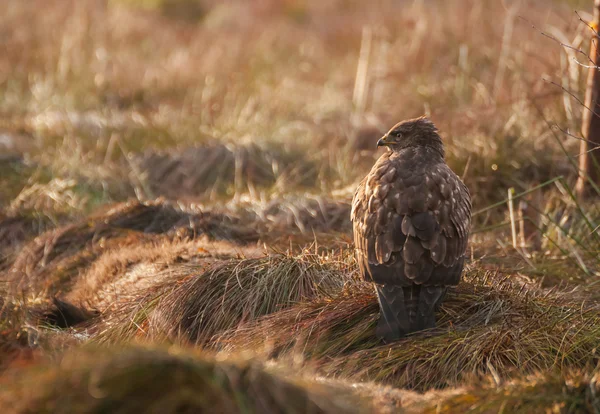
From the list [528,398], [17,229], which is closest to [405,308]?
[528,398]

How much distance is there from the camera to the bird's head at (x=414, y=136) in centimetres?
523

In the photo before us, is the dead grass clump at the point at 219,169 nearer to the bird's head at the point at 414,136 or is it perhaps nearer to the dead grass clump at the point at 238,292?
the bird's head at the point at 414,136

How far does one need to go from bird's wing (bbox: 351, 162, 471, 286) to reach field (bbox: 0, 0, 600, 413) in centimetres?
28

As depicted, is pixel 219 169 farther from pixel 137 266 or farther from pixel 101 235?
pixel 137 266

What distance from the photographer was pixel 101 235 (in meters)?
6.73

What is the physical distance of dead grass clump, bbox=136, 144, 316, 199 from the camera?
8578mm

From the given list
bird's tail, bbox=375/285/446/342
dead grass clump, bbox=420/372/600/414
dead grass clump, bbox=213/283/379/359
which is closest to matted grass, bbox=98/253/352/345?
dead grass clump, bbox=213/283/379/359

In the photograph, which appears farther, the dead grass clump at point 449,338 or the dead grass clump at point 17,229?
the dead grass clump at point 17,229

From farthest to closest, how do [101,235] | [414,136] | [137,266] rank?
[101,235], [137,266], [414,136]

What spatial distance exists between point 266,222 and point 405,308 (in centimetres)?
269

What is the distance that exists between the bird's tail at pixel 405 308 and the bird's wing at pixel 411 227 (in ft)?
0.15

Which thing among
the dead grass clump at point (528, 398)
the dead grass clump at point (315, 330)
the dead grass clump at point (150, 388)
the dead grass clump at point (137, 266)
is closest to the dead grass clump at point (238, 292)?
the dead grass clump at point (315, 330)

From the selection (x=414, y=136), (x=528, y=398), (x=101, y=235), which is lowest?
(x=101, y=235)

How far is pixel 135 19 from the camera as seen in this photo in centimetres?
1652
